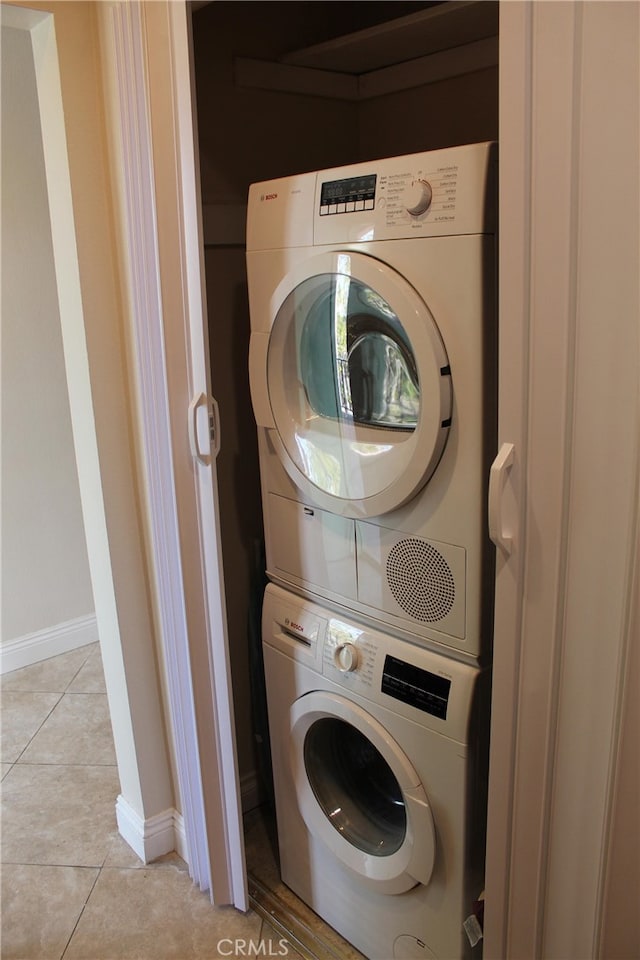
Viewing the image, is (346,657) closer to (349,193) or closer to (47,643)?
(349,193)

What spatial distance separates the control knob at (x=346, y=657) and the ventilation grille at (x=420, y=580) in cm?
16

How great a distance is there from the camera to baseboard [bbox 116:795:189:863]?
6.57 ft

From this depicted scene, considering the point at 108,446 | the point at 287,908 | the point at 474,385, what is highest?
the point at 474,385

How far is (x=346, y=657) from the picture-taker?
1.53 metres

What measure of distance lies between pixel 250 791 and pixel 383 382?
1401 millimetres

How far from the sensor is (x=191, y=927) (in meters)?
1.81

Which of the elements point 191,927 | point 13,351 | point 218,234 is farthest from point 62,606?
point 218,234

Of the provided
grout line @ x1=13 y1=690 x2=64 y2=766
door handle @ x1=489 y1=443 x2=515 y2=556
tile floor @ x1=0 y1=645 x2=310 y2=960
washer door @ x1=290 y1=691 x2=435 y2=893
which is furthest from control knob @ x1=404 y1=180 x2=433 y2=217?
grout line @ x1=13 y1=690 x2=64 y2=766

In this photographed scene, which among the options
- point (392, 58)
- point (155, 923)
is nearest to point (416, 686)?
point (155, 923)

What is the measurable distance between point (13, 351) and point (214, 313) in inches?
48.0

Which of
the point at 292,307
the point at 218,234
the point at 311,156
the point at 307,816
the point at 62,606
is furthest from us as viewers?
the point at 62,606

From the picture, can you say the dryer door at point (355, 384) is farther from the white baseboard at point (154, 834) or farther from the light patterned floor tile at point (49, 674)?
the light patterned floor tile at point (49, 674)

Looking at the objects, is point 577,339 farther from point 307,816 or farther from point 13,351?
point 13,351

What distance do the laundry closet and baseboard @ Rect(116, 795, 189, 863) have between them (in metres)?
0.37
